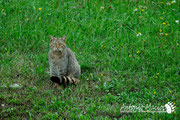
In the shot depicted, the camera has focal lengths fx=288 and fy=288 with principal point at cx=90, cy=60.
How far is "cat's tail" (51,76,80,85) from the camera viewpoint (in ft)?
15.6

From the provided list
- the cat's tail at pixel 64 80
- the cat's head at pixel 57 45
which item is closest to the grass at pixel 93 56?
the cat's tail at pixel 64 80

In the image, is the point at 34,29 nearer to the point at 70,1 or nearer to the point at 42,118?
the point at 70,1

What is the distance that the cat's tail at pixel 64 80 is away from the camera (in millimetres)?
4742

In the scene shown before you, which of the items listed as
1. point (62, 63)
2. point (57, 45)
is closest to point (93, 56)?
point (62, 63)

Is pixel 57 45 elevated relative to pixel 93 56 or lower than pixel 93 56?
elevated

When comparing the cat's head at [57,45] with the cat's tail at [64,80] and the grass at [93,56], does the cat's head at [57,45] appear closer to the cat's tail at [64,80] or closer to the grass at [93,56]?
the cat's tail at [64,80]

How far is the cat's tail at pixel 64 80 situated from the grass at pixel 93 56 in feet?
0.41

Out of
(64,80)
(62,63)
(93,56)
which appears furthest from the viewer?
(93,56)

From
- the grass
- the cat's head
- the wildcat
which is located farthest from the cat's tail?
the cat's head

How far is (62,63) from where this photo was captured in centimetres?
512

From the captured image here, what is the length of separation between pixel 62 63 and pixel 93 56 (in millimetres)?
1058

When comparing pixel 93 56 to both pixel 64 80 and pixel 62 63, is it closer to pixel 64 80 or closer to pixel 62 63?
pixel 62 63

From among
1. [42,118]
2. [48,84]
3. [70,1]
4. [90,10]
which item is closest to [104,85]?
[48,84]

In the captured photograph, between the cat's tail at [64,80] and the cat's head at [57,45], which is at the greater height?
the cat's head at [57,45]
